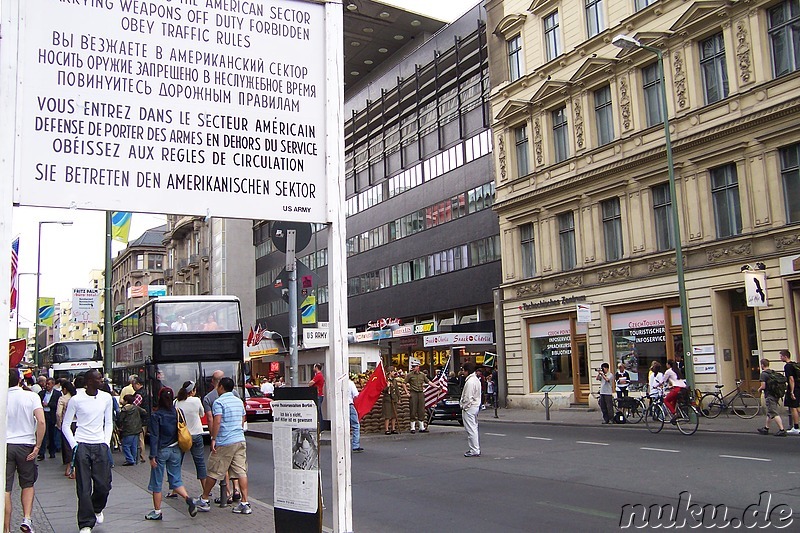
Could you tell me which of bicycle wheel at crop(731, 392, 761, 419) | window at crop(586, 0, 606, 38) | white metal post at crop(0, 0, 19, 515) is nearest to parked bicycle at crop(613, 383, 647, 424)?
bicycle wheel at crop(731, 392, 761, 419)

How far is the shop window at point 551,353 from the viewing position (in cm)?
3250

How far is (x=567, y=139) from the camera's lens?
32.5 m

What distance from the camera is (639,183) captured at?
2862 centimetres

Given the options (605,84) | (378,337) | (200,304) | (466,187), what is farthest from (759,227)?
(378,337)

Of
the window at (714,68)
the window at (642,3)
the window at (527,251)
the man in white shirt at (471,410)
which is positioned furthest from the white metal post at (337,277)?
the window at (527,251)

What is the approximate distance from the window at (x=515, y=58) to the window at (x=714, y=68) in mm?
10389

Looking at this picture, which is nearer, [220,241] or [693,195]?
[693,195]

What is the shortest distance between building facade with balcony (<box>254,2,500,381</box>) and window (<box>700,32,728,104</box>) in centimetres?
1575

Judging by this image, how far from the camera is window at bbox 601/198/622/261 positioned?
2997 cm

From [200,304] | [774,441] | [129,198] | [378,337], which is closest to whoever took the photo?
[129,198]

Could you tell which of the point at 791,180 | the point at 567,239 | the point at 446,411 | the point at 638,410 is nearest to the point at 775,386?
the point at 638,410

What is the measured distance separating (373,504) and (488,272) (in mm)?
31240

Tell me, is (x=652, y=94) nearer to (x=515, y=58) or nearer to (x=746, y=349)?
→ (x=515, y=58)

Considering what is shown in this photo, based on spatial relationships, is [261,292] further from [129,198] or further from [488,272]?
[129,198]
